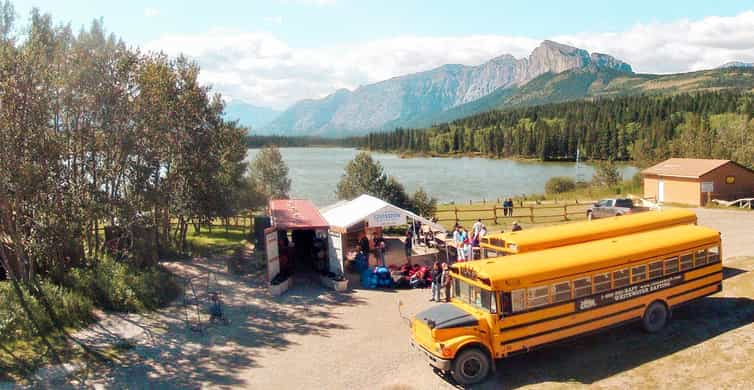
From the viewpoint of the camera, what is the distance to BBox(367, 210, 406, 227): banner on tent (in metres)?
22.1

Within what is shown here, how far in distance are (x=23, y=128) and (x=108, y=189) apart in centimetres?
528

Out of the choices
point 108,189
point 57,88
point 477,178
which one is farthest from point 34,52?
point 477,178

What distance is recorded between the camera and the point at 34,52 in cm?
1673

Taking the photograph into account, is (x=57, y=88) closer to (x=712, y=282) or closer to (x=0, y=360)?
(x=0, y=360)

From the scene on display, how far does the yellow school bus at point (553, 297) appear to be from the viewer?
38.6 ft

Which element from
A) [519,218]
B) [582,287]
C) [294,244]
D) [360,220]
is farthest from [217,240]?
[582,287]

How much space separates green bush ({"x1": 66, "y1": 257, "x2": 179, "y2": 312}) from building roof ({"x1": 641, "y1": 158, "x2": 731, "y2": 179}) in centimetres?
3133

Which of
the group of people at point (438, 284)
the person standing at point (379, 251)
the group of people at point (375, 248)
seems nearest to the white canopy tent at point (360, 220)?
the group of people at point (375, 248)

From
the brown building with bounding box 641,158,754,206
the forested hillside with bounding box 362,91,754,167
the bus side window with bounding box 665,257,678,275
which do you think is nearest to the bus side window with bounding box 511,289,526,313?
the bus side window with bounding box 665,257,678,275

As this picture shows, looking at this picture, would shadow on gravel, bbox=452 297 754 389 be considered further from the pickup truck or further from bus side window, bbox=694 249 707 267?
the pickup truck

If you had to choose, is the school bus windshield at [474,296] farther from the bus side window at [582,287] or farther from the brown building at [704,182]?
the brown building at [704,182]

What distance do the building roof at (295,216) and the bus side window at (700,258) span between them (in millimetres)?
12358

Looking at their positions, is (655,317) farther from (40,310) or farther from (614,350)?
(40,310)

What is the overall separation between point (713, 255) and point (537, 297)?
595 cm
